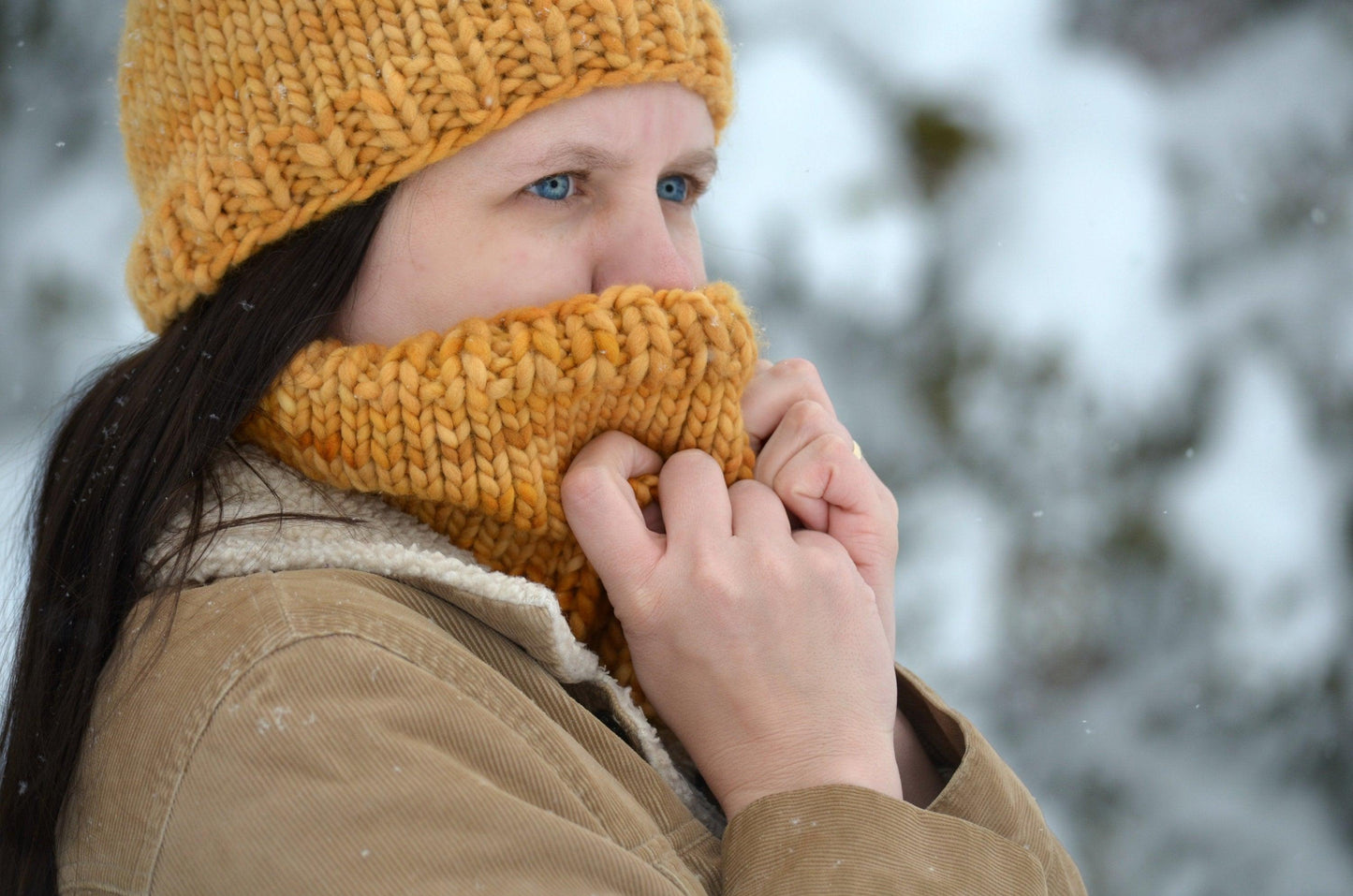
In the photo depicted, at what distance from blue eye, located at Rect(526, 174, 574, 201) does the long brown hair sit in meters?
0.15

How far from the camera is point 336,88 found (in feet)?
3.37

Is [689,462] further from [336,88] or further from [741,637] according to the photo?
[336,88]

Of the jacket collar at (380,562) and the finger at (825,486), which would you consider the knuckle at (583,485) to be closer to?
the jacket collar at (380,562)

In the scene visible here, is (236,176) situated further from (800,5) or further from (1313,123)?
(1313,123)

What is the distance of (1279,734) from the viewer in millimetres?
2953

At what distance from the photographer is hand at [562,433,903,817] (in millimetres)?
982

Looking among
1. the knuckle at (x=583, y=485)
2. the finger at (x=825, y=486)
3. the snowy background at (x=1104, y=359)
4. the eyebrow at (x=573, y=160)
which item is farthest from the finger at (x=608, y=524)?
the snowy background at (x=1104, y=359)

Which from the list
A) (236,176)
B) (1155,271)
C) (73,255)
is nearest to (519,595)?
(236,176)

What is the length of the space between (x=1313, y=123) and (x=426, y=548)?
9.57ft

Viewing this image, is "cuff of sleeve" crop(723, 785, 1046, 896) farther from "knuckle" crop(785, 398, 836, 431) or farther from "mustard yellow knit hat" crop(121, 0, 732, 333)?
"mustard yellow knit hat" crop(121, 0, 732, 333)

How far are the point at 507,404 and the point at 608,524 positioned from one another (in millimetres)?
150

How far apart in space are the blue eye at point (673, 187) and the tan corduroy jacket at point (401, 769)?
0.49m

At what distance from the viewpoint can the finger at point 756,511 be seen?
110cm

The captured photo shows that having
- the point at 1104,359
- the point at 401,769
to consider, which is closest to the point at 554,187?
the point at 401,769
